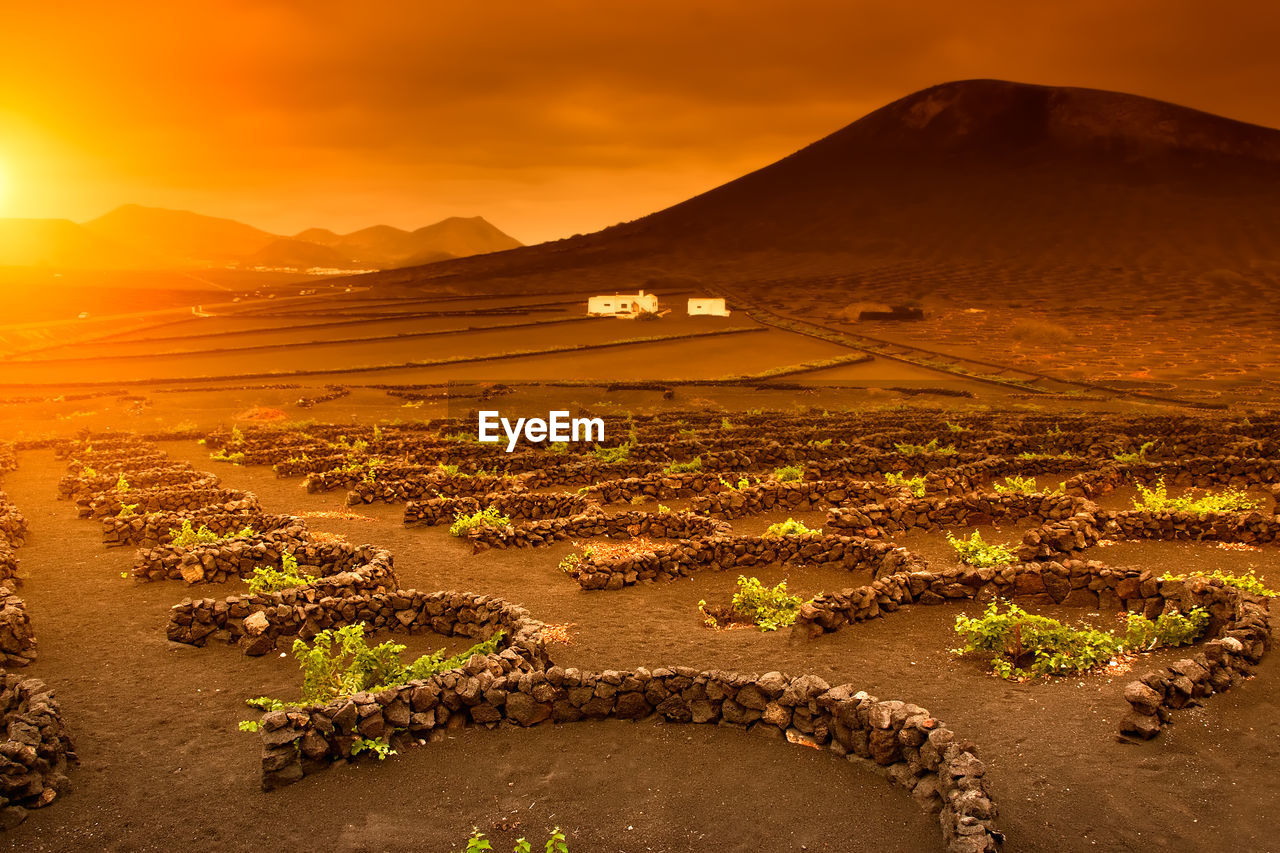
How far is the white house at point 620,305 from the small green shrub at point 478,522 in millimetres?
80761

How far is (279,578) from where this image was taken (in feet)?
54.2

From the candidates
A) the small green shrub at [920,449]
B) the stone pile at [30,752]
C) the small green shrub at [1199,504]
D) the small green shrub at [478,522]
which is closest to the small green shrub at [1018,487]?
the small green shrub at [1199,504]

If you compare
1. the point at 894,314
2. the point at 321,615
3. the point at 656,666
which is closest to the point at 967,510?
the point at 656,666

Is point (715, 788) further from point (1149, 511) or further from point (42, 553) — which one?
point (42, 553)

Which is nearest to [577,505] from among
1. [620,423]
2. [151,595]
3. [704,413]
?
[151,595]

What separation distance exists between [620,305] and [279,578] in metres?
89.6

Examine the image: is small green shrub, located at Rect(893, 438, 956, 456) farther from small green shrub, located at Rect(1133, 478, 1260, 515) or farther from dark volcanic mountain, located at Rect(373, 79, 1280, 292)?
dark volcanic mountain, located at Rect(373, 79, 1280, 292)

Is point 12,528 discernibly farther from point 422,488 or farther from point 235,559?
point 422,488

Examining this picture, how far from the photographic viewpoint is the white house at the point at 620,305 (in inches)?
4037

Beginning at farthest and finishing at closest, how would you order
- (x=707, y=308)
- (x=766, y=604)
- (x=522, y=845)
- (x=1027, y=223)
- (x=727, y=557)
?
(x=1027, y=223) → (x=707, y=308) → (x=727, y=557) → (x=766, y=604) → (x=522, y=845)

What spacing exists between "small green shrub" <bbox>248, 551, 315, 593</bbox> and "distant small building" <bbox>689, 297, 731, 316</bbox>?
3404 inches

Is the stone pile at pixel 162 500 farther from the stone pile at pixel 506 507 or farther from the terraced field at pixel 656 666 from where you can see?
the stone pile at pixel 506 507

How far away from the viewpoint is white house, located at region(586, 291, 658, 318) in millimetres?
102544

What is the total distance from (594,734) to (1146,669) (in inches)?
292
